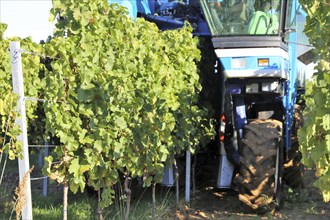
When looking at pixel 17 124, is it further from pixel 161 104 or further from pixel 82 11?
pixel 161 104

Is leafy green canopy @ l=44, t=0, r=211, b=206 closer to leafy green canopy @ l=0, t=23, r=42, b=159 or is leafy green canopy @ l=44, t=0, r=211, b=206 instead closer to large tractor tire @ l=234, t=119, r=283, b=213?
large tractor tire @ l=234, t=119, r=283, b=213

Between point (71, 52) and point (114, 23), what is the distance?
58 cm

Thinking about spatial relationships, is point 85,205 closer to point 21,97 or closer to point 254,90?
point 254,90

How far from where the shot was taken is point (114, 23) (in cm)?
454

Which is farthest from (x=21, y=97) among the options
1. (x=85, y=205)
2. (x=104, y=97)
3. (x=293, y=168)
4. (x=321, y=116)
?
(x=293, y=168)

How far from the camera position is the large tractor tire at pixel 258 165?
225 inches

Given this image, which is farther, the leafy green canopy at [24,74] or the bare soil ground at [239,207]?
the bare soil ground at [239,207]

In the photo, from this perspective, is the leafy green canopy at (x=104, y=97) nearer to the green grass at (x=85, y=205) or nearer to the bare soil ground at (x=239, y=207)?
the green grass at (x=85, y=205)

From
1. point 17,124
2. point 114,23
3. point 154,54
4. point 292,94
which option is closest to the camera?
point 17,124

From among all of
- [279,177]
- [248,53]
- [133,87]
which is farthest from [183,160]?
[133,87]

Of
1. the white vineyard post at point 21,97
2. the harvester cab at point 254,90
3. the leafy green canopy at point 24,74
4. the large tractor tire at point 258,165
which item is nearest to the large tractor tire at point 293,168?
the harvester cab at point 254,90

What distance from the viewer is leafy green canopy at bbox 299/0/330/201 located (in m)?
3.37

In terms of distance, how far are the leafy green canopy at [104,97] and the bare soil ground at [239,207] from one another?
120 centimetres

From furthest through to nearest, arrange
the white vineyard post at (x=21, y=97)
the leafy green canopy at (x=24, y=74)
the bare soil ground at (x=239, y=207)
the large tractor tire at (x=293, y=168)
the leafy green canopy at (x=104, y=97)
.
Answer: the large tractor tire at (x=293, y=168) < the bare soil ground at (x=239, y=207) < the leafy green canopy at (x=24, y=74) < the leafy green canopy at (x=104, y=97) < the white vineyard post at (x=21, y=97)
